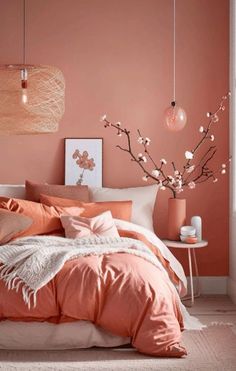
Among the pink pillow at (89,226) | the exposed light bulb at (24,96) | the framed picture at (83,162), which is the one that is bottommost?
the pink pillow at (89,226)

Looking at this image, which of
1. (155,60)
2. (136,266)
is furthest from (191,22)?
(136,266)

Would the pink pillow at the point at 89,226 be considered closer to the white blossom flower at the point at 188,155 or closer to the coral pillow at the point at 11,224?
the coral pillow at the point at 11,224

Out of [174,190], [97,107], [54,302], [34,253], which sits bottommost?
[54,302]

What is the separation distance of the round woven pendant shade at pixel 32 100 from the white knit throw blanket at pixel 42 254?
0.92 metres

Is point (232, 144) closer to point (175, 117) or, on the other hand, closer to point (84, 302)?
point (175, 117)

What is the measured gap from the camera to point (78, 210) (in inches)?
220

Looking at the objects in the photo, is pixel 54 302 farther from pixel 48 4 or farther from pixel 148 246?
pixel 48 4

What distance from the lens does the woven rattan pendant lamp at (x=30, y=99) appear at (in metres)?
5.33

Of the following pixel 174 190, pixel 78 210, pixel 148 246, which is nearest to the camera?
pixel 148 246

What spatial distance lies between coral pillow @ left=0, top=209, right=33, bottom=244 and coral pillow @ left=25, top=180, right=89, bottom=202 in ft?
2.05

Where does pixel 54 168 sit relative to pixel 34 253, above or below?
above

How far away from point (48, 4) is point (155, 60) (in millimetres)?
1103

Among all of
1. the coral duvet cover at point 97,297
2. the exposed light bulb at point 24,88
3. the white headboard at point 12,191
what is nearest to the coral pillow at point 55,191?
the white headboard at point 12,191

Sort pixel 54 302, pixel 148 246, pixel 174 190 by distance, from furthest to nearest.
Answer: pixel 174 190 < pixel 148 246 < pixel 54 302
